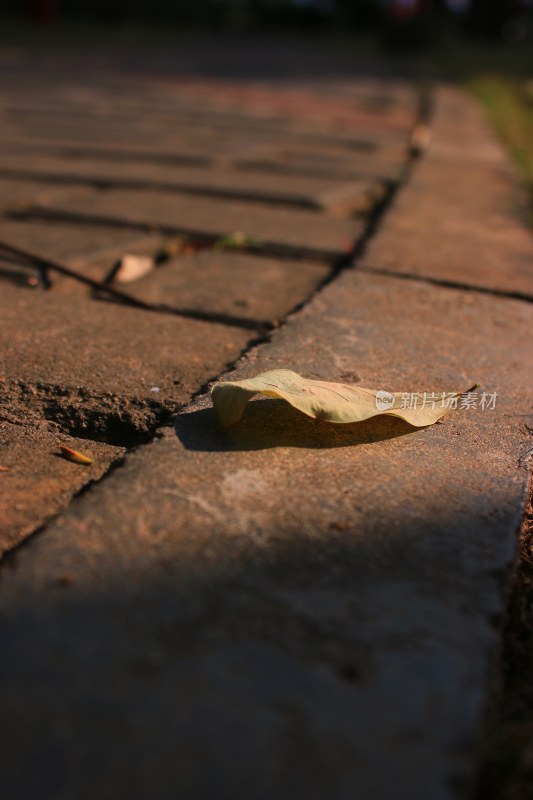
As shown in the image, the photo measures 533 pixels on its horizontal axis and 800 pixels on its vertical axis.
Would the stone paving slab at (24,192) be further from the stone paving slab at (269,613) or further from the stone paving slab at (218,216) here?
the stone paving slab at (269,613)

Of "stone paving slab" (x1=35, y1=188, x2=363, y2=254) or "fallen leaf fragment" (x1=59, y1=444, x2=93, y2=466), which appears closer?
"fallen leaf fragment" (x1=59, y1=444, x2=93, y2=466)

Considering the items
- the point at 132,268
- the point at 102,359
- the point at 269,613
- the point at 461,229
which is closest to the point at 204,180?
the point at 461,229

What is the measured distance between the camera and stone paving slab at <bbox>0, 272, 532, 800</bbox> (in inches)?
24.0

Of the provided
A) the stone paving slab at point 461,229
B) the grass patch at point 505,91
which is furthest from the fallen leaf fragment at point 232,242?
the grass patch at point 505,91

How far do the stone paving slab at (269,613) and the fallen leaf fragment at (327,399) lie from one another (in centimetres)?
3

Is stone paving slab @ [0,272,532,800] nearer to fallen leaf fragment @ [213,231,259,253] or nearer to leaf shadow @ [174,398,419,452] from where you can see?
leaf shadow @ [174,398,419,452]

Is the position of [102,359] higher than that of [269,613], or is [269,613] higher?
[269,613]

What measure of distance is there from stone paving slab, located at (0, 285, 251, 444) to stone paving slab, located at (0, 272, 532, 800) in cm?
12

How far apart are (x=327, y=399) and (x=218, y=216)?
4.42ft

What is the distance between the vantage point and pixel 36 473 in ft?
3.31

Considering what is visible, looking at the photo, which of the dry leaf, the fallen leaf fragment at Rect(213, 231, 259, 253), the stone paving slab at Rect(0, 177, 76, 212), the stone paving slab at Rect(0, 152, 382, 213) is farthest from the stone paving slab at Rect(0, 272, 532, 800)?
the stone paving slab at Rect(0, 152, 382, 213)

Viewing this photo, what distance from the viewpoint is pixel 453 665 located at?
27.7 inches

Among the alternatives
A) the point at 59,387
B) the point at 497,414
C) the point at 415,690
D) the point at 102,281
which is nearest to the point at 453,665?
the point at 415,690

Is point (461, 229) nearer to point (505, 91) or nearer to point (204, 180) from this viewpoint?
point (204, 180)
